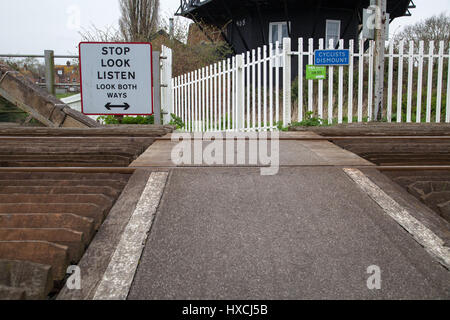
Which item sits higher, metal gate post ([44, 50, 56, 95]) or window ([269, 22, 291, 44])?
window ([269, 22, 291, 44])

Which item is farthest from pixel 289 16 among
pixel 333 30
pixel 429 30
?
pixel 429 30

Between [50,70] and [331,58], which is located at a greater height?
[331,58]

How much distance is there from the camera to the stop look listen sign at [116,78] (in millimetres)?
8688

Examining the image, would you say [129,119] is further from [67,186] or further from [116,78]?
[67,186]

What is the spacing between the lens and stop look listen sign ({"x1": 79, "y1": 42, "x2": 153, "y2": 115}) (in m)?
8.69

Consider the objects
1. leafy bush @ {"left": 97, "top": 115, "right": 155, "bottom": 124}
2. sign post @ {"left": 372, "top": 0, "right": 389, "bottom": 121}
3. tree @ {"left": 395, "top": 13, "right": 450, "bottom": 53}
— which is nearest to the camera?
sign post @ {"left": 372, "top": 0, "right": 389, "bottom": 121}

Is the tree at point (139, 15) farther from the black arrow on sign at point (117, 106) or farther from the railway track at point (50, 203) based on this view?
the railway track at point (50, 203)

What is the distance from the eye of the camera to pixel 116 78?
8.84 meters

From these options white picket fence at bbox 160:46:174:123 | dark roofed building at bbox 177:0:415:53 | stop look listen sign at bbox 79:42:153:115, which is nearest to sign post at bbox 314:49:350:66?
stop look listen sign at bbox 79:42:153:115

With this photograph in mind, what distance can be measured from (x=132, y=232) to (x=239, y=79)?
809 centimetres

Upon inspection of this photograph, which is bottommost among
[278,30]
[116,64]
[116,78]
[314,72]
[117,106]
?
[117,106]

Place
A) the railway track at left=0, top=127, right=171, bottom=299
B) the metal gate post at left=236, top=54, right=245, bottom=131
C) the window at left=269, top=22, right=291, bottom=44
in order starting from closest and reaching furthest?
the railway track at left=0, top=127, right=171, bottom=299 < the metal gate post at left=236, top=54, right=245, bottom=131 < the window at left=269, top=22, right=291, bottom=44

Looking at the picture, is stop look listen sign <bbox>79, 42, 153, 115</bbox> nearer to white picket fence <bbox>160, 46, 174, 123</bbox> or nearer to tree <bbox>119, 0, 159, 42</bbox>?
white picket fence <bbox>160, 46, 174, 123</bbox>
